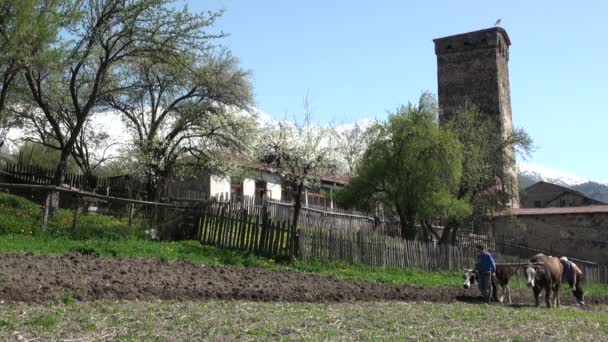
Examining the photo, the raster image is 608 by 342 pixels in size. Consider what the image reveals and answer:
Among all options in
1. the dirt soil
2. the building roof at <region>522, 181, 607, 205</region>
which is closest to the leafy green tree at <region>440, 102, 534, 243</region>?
the dirt soil

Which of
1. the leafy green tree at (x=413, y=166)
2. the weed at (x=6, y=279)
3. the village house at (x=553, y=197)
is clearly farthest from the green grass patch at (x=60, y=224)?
the village house at (x=553, y=197)

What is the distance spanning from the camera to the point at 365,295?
15.2 m

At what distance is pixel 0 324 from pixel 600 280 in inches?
1277

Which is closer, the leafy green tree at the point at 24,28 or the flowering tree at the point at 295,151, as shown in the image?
the leafy green tree at the point at 24,28

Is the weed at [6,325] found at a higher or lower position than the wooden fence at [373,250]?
lower

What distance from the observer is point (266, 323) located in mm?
9367

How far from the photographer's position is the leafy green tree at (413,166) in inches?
1064

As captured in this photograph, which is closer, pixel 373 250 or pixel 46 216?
pixel 46 216

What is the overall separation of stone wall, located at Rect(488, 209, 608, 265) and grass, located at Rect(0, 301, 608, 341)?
27.0 meters

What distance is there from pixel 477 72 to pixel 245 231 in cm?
4141

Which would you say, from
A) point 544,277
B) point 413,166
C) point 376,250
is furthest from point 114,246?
point 413,166

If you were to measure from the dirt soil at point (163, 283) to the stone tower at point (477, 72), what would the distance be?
39661 millimetres

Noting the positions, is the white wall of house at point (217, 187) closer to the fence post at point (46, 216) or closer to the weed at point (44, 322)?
the fence post at point (46, 216)

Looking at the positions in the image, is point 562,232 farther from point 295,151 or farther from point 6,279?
point 6,279
